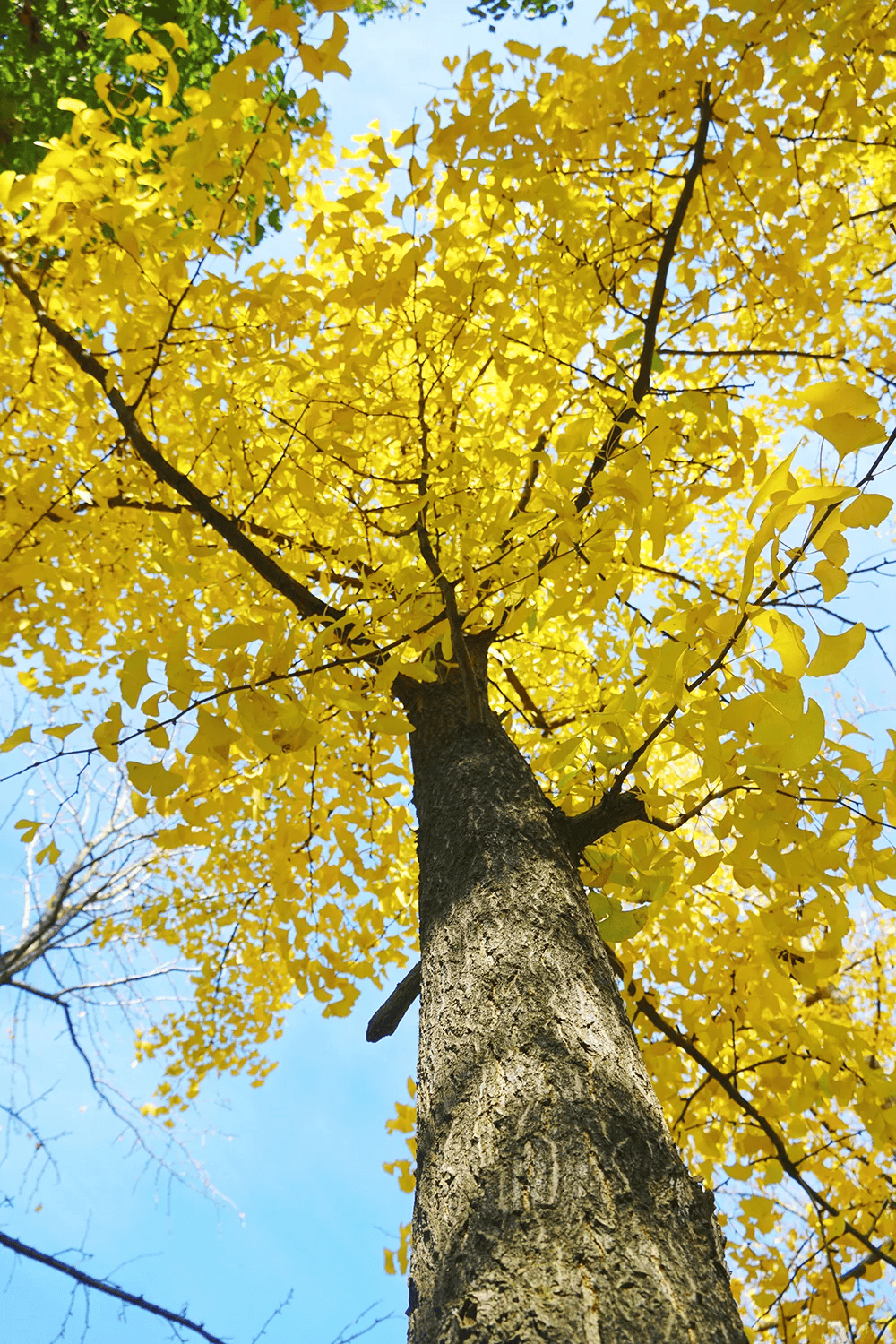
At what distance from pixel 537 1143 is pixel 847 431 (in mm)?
980

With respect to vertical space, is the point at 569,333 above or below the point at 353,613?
above

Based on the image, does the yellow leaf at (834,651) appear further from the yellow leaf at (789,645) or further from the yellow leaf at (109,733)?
the yellow leaf at (109,733)

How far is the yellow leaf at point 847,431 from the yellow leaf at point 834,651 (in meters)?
0.21

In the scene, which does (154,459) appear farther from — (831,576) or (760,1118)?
(760,1118)

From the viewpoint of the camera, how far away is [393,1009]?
1.81 m

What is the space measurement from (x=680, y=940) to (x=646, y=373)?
2.14 metres

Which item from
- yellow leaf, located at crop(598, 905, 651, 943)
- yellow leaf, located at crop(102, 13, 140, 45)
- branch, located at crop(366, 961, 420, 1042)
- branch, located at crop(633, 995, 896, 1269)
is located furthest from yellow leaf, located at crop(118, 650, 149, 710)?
branch, located at crop(633, 995, 896, 1269)

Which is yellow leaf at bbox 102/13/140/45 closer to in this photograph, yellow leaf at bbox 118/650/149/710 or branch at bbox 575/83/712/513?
yellow leaf at bbox 118/650/149/710

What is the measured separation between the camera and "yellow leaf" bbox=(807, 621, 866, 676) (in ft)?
2.89

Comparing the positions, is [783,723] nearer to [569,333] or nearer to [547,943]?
[547,943]

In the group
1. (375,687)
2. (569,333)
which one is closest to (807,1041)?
(375,687)

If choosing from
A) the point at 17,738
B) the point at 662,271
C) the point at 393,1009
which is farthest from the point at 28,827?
the point at 662,271

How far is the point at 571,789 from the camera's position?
1.66m

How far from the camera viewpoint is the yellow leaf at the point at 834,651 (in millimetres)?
882
